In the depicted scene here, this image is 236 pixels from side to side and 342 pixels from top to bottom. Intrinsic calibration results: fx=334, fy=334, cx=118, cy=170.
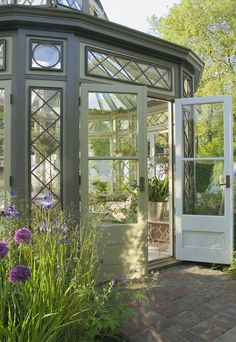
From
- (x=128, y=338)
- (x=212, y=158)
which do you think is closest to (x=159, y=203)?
(x=212, y=158)

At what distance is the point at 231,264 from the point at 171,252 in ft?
2.65

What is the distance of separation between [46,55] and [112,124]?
3.43 ft

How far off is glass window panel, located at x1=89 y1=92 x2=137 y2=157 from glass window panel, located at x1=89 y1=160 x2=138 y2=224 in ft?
0.46

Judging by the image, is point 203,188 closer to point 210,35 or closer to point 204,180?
point 204,180

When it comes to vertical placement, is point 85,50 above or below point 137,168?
above

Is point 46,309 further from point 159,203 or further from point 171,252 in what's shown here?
point 159,203

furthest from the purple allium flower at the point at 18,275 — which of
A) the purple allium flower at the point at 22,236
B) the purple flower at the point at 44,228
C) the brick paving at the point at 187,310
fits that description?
the brick paving at the point at 187,310

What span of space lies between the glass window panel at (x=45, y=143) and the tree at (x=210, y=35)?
9.97m

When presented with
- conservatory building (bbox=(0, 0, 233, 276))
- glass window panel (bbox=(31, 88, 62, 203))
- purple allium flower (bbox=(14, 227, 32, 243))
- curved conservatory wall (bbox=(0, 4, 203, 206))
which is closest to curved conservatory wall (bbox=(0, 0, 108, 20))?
curved conservatory wall (bbox=(0, 4, 203, 206))

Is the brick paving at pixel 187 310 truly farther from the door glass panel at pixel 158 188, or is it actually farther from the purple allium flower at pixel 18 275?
the purple allium flower at pixel 18 275

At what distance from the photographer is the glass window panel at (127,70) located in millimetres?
3848

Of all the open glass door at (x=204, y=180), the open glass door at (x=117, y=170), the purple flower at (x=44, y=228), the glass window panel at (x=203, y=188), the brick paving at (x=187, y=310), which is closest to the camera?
the purple flower at (x=44, y=228)

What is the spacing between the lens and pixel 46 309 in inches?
72.6

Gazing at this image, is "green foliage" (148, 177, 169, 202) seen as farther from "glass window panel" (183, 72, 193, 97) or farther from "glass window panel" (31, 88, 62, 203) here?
"glass window panel" (31, 88, 62, 203)
